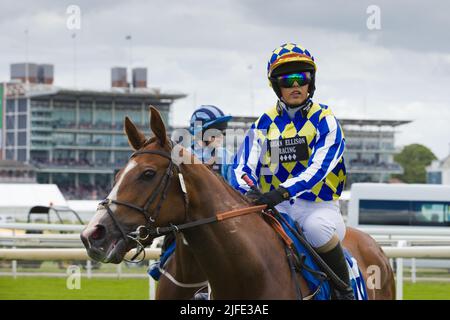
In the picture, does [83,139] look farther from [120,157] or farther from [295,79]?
[295,79]

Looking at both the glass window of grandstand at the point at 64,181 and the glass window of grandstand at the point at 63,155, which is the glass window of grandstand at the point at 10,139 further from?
the glass window of grandstand at the point at 64,181

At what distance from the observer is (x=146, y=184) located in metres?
3.73

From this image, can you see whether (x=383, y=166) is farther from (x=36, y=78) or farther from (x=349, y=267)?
(x=349, y=267)

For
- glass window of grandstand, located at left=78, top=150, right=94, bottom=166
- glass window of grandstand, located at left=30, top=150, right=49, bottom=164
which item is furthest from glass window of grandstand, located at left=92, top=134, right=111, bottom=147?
glass window of grandstand, located at left=30, top=150, right=49, bottom=164

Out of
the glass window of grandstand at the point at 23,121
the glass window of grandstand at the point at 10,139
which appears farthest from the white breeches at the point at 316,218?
the glass window of grandstand at the point at 10,139

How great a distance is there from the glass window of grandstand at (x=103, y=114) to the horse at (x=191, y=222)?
310 feet

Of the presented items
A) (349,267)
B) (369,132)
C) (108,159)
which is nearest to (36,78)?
(108,159)

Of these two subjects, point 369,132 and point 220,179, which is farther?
point 369,132

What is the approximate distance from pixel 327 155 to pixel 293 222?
1.23 ft

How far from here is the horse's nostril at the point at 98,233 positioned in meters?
3.58

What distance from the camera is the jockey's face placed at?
14.6 feet

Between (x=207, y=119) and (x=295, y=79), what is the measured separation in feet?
4.25

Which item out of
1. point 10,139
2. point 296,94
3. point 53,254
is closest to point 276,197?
point 296,94
